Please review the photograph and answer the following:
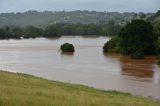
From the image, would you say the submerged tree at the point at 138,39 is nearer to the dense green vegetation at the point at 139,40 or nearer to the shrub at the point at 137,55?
the dense green vegetation at the point at 139,40

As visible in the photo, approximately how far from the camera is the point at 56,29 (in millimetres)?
134250

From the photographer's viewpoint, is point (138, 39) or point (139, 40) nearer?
point (138, 39)

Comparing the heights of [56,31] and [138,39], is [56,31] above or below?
below

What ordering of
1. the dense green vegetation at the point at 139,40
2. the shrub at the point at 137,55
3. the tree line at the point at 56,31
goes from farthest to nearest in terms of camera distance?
the tree line at the point at 56,31
the dense green vegetation at the point at 139,40
the shrub at the point at 137,55

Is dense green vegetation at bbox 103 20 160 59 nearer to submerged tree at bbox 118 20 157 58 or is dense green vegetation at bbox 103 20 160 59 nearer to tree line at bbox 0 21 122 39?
submerged tree at bbox 118 20 157 58

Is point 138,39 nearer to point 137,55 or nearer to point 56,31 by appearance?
point 137,55

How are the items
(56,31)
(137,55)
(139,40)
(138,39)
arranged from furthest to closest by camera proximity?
(56,31)
(139,40)
(138,39)
(137,55)

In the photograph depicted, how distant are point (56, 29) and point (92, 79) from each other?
3949 inches

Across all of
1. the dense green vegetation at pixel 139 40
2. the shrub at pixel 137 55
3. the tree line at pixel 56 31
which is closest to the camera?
the shrub at pixel 137 55

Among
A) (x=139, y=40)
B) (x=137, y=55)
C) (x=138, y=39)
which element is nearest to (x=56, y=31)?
(x=139, y=40)

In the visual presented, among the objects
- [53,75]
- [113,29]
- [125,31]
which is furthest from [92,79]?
[113,29]

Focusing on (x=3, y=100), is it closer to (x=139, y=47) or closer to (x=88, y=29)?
(x=139, y=47)

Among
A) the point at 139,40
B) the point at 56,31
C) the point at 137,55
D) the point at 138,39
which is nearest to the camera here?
the point at 137,55

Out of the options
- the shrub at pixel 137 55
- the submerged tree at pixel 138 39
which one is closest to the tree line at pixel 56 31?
the submerged tree at pixel 138 39
